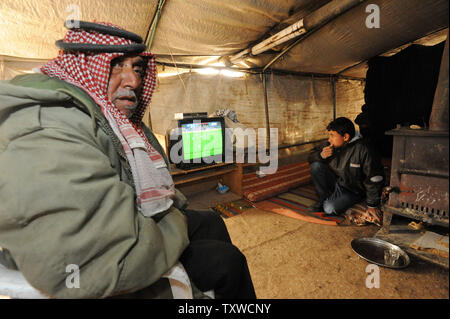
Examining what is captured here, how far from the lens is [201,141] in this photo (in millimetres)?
3236

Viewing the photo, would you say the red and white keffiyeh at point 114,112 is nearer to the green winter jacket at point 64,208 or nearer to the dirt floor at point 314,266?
the green winter jacket at point 64,208

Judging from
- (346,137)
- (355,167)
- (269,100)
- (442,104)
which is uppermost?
(269,100)

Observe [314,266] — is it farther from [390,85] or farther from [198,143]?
[390,85]

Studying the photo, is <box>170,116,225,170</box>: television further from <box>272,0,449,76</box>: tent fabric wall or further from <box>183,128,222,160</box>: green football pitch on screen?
<box>272,0,449,76</box>: tent fabric wall

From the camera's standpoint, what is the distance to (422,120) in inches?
24.7

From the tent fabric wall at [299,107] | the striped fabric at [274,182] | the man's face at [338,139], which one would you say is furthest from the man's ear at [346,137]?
the tent fabric wall at [299,107]

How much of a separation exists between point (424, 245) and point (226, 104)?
3857mm

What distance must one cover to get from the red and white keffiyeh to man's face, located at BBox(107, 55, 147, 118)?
8 centimetres

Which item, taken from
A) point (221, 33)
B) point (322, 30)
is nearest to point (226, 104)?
point (221, 33)

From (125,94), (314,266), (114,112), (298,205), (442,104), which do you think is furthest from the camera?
(298,205)

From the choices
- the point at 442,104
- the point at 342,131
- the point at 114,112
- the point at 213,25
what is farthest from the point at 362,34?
the point at 114,112

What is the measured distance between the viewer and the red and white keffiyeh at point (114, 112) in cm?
98

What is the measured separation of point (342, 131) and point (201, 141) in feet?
6.50

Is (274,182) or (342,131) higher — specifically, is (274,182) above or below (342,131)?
below
